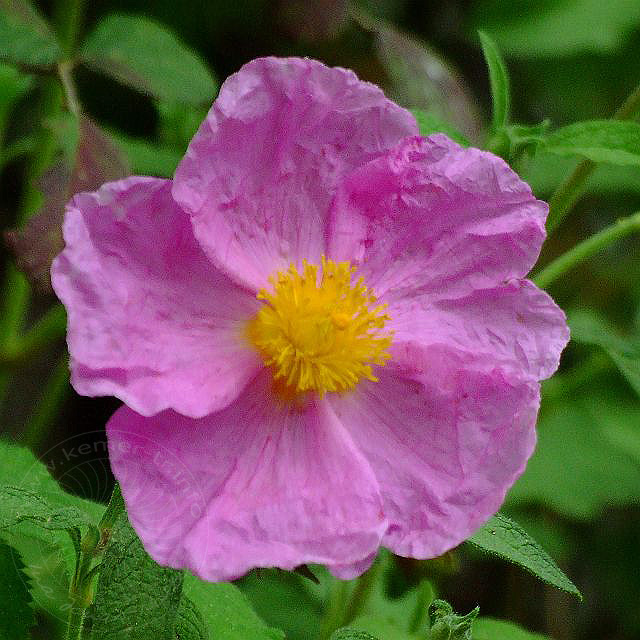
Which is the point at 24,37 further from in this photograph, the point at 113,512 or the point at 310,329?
the point at 113,512

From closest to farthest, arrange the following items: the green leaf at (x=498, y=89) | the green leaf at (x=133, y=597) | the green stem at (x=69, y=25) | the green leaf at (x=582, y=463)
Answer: the green leaf at (x=133, y=597) < the green leaf at (x=498, y=89) < the green stem at (x=69, y=25) < the green leaf at (x=582, y=463)

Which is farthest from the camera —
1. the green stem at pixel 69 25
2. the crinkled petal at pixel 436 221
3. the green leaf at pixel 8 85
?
the green stem at pixel 69 25

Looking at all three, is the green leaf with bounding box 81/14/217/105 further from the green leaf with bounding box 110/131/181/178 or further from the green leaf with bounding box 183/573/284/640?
the green leaf with bounding box 183/573/284/640

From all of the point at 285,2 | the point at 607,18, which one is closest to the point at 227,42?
the point at 285,2

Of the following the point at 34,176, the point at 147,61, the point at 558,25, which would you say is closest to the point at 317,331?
the point at 147,61

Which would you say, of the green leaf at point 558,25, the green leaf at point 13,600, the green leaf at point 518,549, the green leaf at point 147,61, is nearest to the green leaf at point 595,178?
the green leaf at point 558,25

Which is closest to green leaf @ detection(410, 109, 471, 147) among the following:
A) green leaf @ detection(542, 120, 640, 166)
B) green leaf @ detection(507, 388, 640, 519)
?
green leaf @ detection(542, 120, 640, 166)

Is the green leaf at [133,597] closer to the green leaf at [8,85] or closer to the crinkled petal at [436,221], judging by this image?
the crinkled petal at [436,221]
